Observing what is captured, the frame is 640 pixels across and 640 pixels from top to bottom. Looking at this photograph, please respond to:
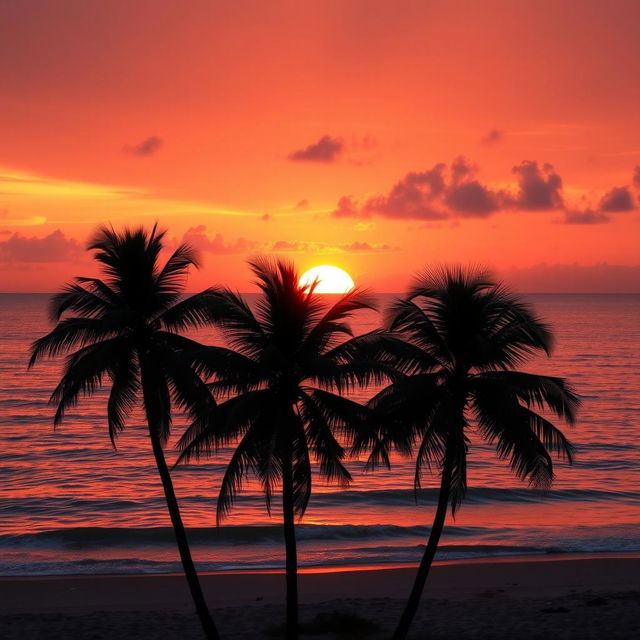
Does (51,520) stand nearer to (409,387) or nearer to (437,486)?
(437,486)

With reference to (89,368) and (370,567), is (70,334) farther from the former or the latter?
(370,567)

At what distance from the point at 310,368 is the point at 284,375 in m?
0.57

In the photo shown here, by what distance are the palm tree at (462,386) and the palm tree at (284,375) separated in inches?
29.9

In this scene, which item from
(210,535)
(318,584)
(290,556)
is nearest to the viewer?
(290,556)

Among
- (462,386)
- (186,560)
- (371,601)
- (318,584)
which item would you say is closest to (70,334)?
(186,560)

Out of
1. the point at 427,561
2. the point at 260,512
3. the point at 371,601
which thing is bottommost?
the point at 260,512

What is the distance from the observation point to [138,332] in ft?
53.3

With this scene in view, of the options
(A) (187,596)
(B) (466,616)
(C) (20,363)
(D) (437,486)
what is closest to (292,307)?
(B) (466,616)

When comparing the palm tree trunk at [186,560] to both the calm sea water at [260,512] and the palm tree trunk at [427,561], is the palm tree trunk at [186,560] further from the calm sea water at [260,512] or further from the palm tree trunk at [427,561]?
the calm sea water at [260,512]

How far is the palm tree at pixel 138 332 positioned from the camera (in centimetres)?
1603

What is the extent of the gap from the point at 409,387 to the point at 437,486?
25.9 metres

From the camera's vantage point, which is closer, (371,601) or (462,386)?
(462,386)

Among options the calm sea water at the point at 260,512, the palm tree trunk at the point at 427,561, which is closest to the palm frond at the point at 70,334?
the palm tree trunk at the point at 427,561

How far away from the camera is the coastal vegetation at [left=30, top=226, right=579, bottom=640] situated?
1535 cm
